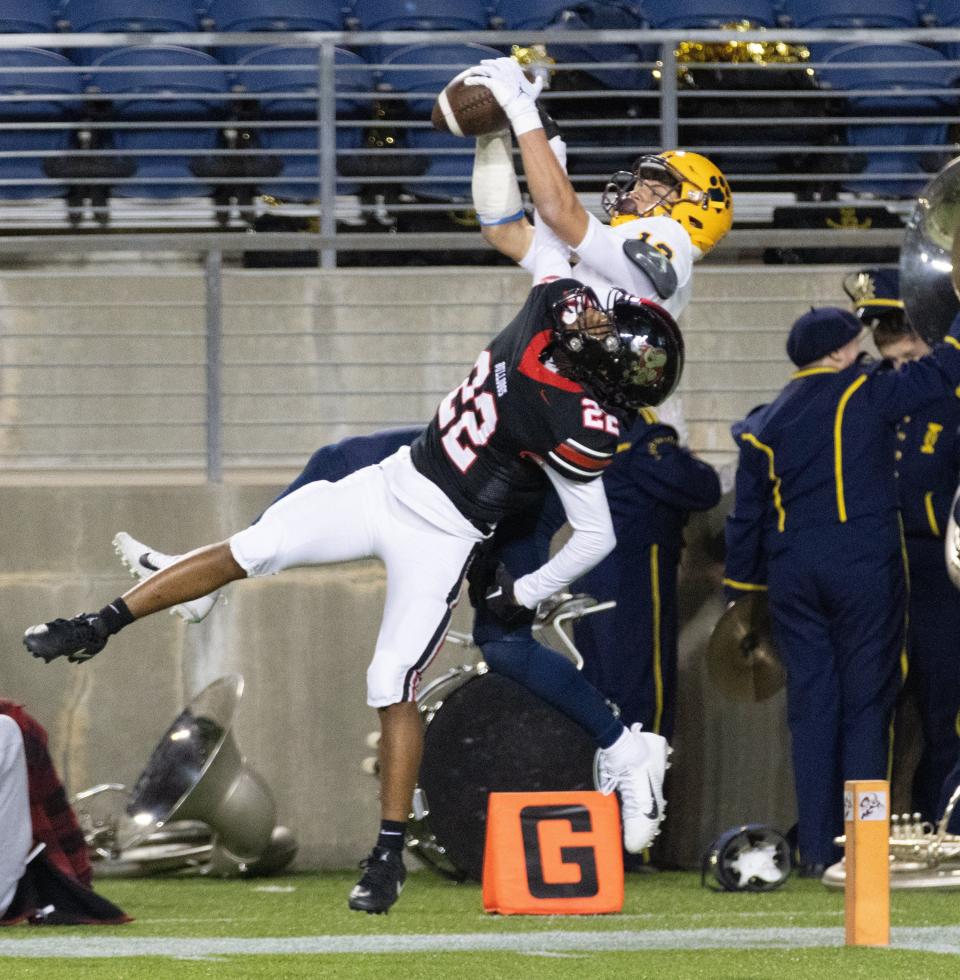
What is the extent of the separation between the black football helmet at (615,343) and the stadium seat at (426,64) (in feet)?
11.9

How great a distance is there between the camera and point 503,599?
543cm

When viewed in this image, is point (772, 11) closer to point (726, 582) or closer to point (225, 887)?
point (726, 582)

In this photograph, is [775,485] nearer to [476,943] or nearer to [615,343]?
[615,343]

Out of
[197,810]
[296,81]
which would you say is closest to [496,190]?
[197,810]

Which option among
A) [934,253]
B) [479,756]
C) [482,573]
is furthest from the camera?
[479,756]

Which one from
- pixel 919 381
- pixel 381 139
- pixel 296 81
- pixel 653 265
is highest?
pixel 296 81

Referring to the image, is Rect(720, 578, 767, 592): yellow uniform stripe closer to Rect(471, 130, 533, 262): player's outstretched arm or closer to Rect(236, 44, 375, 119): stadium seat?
Rect(471, 130, 533, 262): player's outstretched arm

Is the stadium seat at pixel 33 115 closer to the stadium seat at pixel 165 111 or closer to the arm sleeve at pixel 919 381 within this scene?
the stadium seat at pixel 165 111

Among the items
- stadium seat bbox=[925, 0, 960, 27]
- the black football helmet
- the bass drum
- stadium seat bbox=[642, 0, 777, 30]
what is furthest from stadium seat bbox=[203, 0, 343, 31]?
the black football helmet

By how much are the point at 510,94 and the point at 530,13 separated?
394 cm

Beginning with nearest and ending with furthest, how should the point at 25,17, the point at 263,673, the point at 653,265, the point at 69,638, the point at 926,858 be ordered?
the point at 69,638 → the point at 653,265 → the point at 926,858 → the point at 263,673 → the point at 25,17

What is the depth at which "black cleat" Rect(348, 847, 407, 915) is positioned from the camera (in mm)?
5062

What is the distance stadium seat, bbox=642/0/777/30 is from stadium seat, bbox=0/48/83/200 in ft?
8.39

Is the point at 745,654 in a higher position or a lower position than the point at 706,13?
lower
